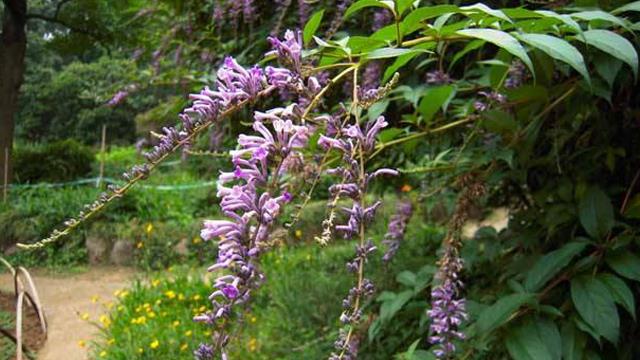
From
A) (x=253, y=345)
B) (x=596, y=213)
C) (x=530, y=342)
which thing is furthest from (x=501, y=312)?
(x=253, y=345)

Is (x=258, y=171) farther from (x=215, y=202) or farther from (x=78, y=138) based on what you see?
(x=78, y=138)

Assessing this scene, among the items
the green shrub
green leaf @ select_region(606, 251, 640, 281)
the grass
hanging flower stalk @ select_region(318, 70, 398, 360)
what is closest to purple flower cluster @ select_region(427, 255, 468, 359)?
green leaf @ select_region(606, 251, 640, 281)

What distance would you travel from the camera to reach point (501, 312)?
1339 mm

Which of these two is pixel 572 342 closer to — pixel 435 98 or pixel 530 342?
pixel 530 342

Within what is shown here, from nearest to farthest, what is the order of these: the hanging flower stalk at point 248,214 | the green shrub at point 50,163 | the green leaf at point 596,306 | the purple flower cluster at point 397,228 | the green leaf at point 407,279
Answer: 1. the hanging flower stalk at point 248,214
2. the green leaf at point 596,306
3. the green leaf at point 407,279
4. the purple flower cluster at point 397,228
5. the green shrub at point 50,163

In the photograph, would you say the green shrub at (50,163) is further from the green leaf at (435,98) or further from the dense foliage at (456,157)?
the green leaf at (435,98)

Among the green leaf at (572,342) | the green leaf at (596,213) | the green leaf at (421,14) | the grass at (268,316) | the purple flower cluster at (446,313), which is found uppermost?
the green leaf at (421,14)

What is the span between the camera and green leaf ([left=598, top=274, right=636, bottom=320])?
1.27m

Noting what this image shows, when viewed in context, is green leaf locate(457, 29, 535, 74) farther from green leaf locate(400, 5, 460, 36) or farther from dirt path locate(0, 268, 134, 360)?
dirt path locate(0, 268, 134, 360)

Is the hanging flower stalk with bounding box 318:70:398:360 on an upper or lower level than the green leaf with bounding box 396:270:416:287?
upper

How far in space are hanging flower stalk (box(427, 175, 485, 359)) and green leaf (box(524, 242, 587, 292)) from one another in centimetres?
16

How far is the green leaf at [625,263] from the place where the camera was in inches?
51.8

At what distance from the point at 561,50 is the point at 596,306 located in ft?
2.22

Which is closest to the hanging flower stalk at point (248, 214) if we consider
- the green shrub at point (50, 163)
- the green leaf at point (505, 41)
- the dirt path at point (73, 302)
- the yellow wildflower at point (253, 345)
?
the green leaf at point (505, 41)
